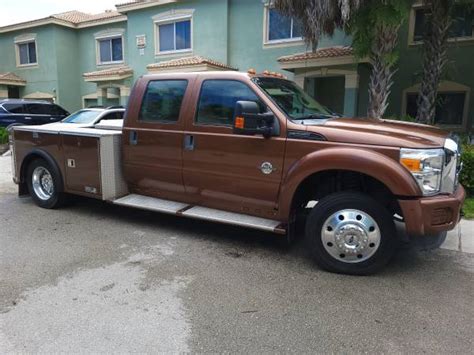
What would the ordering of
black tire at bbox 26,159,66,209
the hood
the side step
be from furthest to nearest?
black tire at bbox 26,159,66,209, the side step, the hood

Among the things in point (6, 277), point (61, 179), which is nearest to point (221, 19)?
point (61, 179)

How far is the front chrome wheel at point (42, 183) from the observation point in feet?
21.0

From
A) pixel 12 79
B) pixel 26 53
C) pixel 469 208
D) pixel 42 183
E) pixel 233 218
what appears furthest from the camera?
pixel 26 53

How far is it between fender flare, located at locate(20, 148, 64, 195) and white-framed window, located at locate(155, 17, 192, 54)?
1256 centimetres

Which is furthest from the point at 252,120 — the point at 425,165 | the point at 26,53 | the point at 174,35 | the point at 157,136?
the point at 26,53

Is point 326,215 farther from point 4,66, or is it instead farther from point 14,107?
point 4,66

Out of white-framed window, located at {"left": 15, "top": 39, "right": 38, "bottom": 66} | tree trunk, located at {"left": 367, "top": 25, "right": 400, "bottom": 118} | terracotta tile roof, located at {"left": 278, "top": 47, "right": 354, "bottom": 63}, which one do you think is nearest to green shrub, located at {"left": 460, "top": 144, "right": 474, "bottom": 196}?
tree trunk, located at {"left": 367, "top": 25, "right": 400, "bottom": 118}

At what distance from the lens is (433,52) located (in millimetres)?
9836

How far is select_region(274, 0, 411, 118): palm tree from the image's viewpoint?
7.93 meters

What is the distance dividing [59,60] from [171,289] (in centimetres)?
2227

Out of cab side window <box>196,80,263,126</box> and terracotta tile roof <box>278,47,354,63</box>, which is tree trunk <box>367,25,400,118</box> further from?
cab side window <box>196,80,263,126</box>

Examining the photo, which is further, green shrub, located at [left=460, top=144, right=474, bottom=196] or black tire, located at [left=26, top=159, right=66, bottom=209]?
green shrub, located at [left=460, top=144, right=474, bottom=196]

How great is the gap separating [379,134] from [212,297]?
224cm

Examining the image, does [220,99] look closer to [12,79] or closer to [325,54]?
[325,54]
